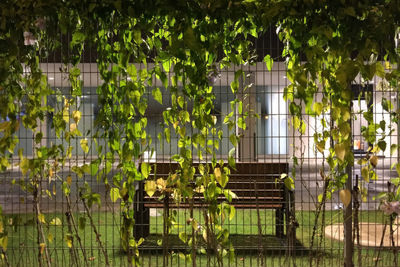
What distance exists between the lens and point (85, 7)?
1.86 metres

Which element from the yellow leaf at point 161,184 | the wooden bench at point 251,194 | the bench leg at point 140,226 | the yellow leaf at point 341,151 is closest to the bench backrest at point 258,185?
the wooden bench at point 251,194

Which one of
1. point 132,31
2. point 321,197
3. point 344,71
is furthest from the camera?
point 321,197

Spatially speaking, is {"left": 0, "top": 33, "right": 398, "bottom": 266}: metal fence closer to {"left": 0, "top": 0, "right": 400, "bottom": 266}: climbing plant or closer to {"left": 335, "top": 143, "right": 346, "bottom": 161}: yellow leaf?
{"left": 0, "top": 0, "right": 400, "bottom": 266}: climbing plant

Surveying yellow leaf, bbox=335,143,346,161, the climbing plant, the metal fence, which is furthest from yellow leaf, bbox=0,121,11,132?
yellow leaf, bbox=335,143,346,161

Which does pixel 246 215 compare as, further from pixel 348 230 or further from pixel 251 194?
pixel 348 230

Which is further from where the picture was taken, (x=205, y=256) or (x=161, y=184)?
(x=205, y=256)

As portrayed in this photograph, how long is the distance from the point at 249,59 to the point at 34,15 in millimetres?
878

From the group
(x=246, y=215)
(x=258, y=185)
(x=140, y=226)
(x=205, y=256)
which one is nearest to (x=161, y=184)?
(x=205, y=256)

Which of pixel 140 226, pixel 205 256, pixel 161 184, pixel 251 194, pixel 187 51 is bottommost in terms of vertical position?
pixel 205 256

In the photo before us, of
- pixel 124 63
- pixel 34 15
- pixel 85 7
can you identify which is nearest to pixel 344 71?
pixel 124 63

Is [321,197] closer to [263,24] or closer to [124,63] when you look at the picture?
[263,24]

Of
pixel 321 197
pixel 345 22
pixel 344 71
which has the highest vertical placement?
pixel 345 22

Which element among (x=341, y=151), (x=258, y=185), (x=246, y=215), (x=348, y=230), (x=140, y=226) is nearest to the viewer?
(x=341, y=151)

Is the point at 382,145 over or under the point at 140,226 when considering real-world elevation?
over
